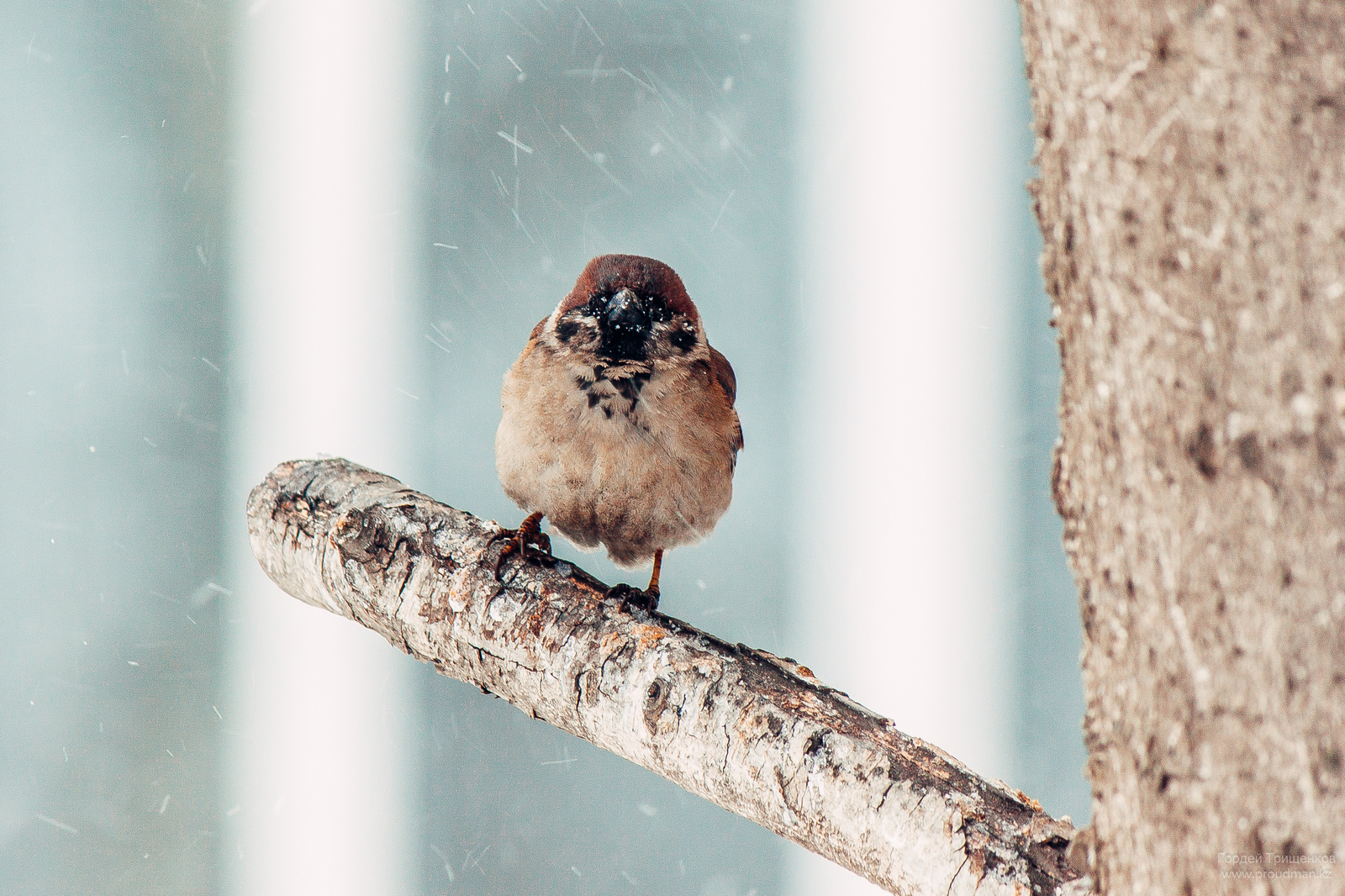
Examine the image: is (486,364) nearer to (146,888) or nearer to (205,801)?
(205,801)

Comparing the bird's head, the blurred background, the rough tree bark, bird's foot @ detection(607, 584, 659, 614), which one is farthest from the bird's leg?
the blurred background

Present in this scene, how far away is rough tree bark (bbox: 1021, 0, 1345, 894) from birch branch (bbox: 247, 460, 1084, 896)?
0.86 feet

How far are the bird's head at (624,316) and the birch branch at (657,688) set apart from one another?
32 centimetres

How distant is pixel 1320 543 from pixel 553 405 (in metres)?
1.07

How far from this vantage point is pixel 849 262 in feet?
10.2

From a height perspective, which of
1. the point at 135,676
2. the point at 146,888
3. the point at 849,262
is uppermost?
the point at 849,262

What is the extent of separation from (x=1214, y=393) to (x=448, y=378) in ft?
8.77

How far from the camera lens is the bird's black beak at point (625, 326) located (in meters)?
1.49

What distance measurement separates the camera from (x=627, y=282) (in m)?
1.52

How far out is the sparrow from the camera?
1487 millimetres

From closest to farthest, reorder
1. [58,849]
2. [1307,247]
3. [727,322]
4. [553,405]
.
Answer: [1307,247], [553,405], [58,849], [727,322]

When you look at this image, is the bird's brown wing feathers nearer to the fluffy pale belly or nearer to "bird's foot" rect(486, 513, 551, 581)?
the fluffy pale belly

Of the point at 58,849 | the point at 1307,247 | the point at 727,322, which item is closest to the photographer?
the point at 1307,247

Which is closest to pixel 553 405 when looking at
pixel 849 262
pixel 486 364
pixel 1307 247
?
pixel 1307 247
